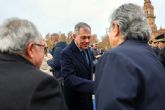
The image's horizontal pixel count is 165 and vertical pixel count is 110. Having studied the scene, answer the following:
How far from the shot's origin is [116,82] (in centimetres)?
320

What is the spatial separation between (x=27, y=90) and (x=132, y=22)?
1154 mm

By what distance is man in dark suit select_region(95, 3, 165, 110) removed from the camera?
316 centimetres

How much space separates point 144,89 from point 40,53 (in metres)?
0.97

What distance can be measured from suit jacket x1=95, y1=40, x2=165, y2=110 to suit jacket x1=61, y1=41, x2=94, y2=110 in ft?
7.60

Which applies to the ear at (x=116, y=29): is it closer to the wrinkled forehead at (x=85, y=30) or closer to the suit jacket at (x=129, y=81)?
the suit jacket at (x=129, y=81)

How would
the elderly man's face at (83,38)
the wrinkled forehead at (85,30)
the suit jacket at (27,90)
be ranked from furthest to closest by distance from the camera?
the wrinkled forehead at (85,30) → the elderly man's face at (83,38) → the suit jacket at (27,90)

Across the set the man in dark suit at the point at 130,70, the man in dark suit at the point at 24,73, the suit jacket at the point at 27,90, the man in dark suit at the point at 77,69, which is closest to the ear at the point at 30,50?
the man in dark suit at the point at 24,73

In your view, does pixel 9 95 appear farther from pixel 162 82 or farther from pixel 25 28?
pixel 162 82

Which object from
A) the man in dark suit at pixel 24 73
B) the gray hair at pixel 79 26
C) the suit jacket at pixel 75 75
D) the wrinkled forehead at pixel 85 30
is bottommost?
the suit jacket at pixel 75 75

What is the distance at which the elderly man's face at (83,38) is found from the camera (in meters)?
6.01

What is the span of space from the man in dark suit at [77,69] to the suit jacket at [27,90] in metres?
2.51

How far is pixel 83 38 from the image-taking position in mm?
6078

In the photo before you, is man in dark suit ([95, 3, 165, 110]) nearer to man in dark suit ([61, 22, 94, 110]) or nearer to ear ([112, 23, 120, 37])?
ear ([112, 23, 120, 37])

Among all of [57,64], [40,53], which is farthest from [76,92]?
[40,53]
